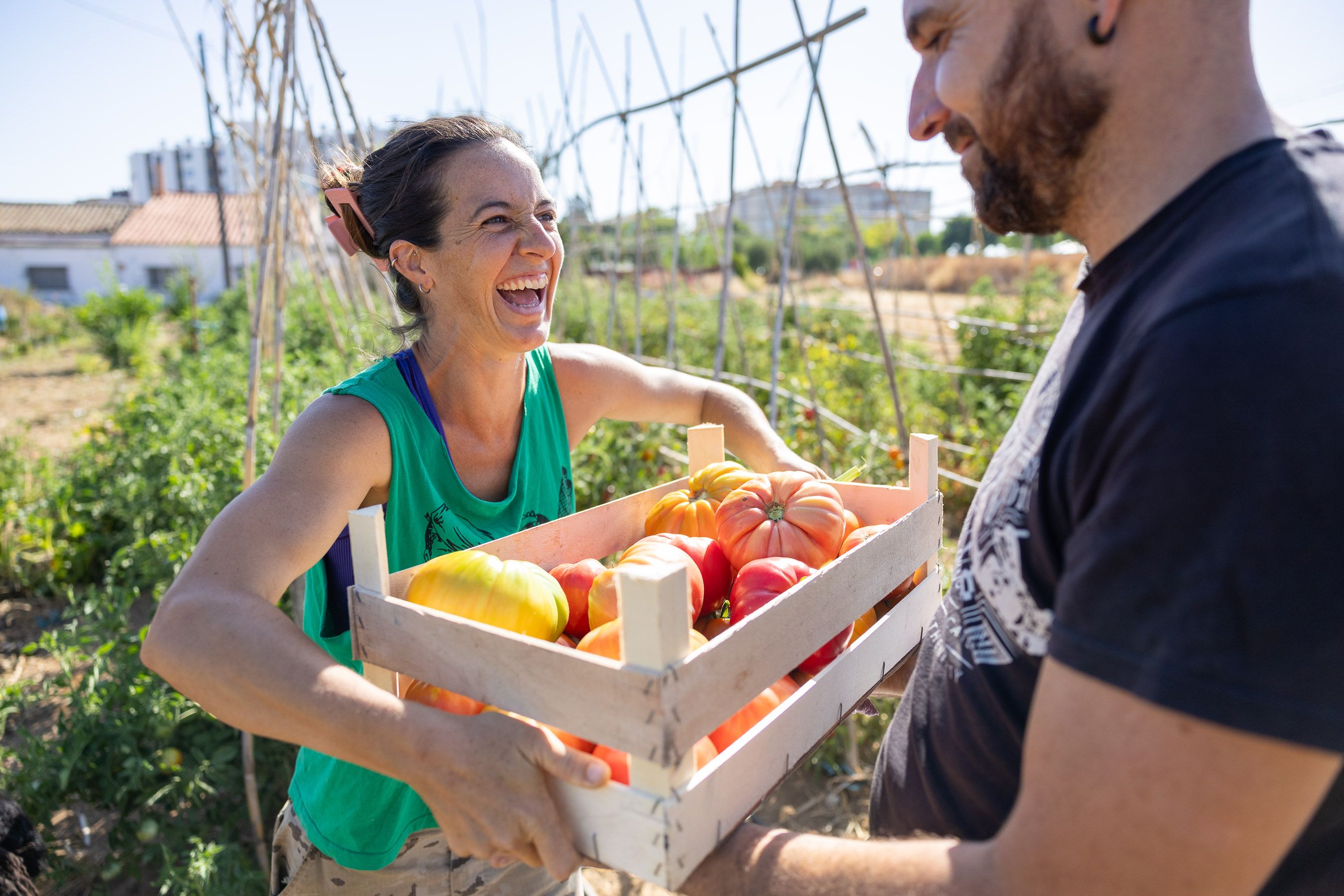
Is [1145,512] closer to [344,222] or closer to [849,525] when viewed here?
[849,525]

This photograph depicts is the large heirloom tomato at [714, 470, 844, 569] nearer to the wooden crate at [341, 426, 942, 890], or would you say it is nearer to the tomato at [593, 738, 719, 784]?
the wooden crate at [341, 426, 942, 890]

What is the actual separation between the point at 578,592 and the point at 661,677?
43 cm

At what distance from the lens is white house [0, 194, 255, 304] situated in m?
34.9

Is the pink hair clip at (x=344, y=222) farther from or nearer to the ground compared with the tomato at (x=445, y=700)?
farther from the ground

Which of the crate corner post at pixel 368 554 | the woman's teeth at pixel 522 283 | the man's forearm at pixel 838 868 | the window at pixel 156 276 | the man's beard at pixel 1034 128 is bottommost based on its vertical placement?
the man's forearm at pixel 838 868

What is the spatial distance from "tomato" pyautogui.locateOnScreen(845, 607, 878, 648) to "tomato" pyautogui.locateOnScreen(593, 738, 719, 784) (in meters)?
0.37

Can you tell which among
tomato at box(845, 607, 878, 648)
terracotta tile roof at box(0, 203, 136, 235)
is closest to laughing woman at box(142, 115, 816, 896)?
tomato at box(845, 607, 878, 648)

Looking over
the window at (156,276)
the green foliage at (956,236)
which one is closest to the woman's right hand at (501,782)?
the green foliage at (956,236)

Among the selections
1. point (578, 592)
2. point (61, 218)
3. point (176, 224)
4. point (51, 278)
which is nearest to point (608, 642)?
point (578, 592)

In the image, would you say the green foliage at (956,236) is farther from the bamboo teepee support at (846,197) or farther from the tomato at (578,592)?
the tomato at (578,592)

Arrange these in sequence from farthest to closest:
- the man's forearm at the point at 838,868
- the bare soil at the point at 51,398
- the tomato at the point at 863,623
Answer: the bare soil at the point at 51,398, the tomato at the point at 863,623, the man's forearm at the point at 838,868

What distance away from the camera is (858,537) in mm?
1319

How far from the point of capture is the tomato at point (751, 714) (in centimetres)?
98

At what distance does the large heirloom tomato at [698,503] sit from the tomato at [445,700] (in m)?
0.52
